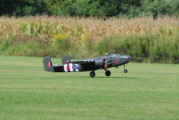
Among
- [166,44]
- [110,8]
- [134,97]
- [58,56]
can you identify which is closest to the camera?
[134,97]

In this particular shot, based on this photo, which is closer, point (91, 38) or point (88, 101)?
point (88, 101)

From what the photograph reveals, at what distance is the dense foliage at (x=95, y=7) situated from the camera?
51.0 metres

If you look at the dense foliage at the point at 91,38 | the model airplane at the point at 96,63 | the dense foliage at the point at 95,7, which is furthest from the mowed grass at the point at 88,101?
the dense foliage at the point at 95,7

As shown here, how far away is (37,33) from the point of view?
37781mm

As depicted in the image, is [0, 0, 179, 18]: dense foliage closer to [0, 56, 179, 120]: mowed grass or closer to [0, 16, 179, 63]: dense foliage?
[0, 16, 179, 63]: dense foliage

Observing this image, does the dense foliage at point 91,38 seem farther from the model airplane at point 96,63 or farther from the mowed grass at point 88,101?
the mowed grass at point 88,101

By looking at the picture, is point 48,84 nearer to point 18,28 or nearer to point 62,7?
point 18,28

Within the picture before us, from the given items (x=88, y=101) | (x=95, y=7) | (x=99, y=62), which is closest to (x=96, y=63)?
(x=99, y=62)

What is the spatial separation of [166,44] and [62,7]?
26822 millimetres

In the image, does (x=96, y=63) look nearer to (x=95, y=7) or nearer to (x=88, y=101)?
(x=88, y=101)

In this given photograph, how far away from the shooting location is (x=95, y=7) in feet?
176

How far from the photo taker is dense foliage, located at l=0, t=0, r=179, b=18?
167 ft

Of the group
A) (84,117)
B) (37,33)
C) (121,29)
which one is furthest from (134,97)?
(37,33)

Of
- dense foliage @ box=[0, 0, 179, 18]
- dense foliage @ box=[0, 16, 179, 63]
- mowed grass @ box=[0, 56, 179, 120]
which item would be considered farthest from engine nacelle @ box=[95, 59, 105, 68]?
dense foliage @ box=[0, 0, 179, 18]
